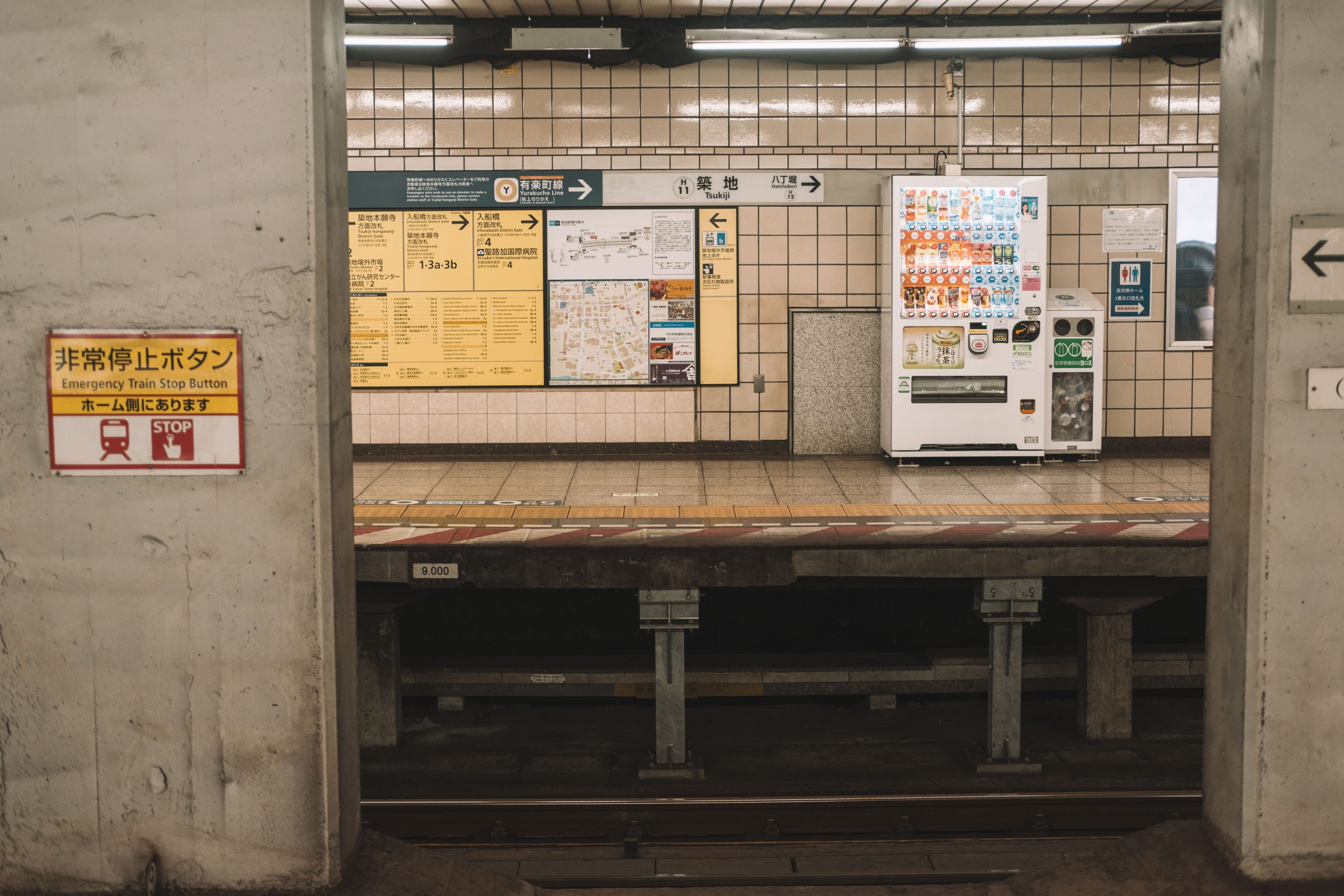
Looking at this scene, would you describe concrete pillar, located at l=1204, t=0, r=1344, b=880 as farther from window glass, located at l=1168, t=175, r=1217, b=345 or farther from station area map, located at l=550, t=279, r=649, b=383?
window glass, located at l=1168, t=175, r=1217, b=345

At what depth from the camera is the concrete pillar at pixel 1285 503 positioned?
3.21 meters

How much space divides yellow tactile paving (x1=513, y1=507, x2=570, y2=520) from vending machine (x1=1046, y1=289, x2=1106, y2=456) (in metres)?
4.02

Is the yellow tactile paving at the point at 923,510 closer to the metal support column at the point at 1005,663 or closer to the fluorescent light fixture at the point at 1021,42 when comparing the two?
the metal support column at the point at 1005,663

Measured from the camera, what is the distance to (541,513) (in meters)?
6.80

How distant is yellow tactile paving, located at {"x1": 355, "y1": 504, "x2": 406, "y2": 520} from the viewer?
6.80 meters

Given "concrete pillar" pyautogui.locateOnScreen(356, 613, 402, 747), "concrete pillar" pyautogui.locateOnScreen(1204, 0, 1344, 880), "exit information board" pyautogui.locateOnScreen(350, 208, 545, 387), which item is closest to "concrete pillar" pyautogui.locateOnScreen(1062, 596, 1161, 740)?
"concrete pillar" pyautogui.locateOnScreen(1204, 0, 1344, 880)

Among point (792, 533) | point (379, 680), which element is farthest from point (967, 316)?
point (379, 680)

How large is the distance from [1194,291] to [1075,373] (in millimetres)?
1392

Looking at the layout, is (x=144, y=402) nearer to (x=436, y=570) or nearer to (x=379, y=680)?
(x=436, y=570)

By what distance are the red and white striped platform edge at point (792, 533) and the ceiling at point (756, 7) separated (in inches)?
152

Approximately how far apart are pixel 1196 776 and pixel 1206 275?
4.70 m

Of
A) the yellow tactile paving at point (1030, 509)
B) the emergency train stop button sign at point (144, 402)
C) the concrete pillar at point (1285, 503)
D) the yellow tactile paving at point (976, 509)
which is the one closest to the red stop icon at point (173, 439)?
the emergency train stop button sign at point (144, 402)

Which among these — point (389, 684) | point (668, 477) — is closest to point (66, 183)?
point (389, 684)

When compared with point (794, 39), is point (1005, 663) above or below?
below
